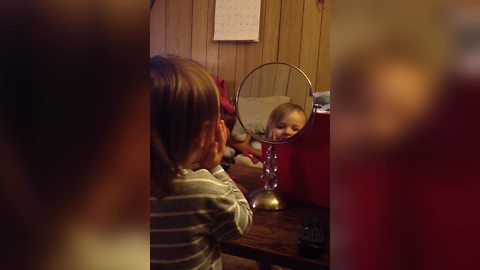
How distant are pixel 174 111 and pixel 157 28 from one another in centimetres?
6

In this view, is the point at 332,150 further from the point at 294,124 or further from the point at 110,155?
the point at 294,124

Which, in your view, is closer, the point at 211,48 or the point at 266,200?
the point at 211,48

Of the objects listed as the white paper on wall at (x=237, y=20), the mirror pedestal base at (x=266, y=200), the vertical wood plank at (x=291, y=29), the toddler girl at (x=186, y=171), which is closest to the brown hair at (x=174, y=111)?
the toddler girl at (x=186, y=171)

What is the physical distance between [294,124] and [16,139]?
0.43 metres

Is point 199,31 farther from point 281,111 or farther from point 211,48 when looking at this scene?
point 281,111

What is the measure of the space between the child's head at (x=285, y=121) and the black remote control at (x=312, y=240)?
0.49 feet

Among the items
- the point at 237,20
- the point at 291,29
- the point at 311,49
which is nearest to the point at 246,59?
the point at 237,20

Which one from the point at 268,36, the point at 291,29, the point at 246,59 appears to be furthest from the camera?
the point at 291,29

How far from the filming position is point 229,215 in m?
0.33

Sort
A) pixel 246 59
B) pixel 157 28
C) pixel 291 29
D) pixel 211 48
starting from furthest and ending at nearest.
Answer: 1. pixel 291 29
2. pixel 246 59
3. pixel 211 48
4. pixel 157 28

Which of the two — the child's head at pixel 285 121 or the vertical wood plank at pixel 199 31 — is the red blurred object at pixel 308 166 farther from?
the vertical wood plank at pixel 199 31

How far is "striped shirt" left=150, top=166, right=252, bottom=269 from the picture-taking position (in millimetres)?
256

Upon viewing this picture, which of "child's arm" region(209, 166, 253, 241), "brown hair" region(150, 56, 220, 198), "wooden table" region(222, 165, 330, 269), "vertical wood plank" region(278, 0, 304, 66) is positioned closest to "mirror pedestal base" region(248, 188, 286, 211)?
"wooden table" region(222, 165, 330, 269)

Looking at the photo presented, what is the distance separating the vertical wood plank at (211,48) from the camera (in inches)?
13.0
